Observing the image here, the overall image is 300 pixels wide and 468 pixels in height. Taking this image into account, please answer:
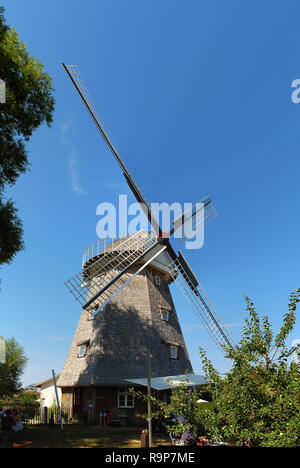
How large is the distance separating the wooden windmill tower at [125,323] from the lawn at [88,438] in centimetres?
228

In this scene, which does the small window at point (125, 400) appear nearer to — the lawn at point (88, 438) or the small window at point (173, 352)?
the lawn at point (88, 438)

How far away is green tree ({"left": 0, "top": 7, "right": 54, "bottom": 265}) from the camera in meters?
12.2

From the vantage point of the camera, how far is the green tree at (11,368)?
31.4 m

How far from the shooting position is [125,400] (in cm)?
1753

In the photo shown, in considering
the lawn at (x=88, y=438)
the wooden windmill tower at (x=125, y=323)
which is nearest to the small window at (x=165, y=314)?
the wooden windmill tower at (x=125, y=323)

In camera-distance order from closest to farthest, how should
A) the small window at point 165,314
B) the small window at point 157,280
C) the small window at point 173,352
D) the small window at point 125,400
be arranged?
the small window at point 125,400, the small window at point 173,352, the small window at point 165,314, the small window at point 157,280

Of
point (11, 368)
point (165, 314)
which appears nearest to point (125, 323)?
point (165, 314)

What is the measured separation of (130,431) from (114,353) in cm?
415

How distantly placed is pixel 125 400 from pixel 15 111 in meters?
16.3
